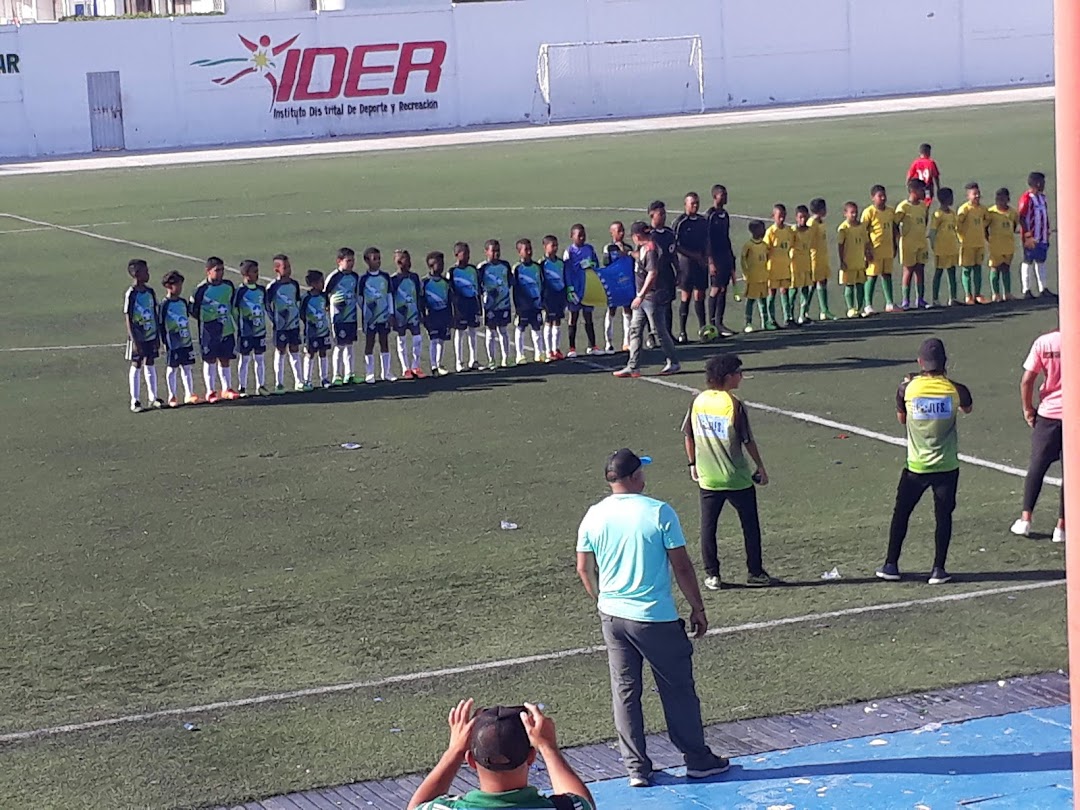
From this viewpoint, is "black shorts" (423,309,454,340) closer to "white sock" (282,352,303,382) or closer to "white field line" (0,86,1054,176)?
"white sock" (282,352,303,382)

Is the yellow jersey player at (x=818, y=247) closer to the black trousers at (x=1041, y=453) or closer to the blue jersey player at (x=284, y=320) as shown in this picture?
the blue jersey player at (x=284, y=320)

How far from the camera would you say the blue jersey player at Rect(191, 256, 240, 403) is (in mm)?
19500

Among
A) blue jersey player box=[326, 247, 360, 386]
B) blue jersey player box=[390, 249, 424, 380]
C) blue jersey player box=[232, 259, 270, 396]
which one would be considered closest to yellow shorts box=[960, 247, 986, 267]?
blue jersey player box=[390, 249, 424, 380]

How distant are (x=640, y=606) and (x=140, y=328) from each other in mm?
11588

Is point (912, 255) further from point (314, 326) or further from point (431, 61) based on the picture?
point (431, 61)

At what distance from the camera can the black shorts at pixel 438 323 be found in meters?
20.6

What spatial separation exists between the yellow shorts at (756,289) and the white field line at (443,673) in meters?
10.7

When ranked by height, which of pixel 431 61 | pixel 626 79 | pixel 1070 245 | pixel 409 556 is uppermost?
pixel 431 61

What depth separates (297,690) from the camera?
1065cm

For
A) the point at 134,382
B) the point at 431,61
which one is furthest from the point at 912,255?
the point at 431,61

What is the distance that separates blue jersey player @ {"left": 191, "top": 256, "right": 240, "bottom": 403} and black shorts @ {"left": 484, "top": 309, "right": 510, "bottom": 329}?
123 inches

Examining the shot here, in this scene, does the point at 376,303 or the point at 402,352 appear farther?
the point at 402,352

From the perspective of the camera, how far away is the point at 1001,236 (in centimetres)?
2362

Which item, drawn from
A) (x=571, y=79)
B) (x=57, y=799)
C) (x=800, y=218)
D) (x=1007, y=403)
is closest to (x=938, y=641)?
(x=57, y=799)
